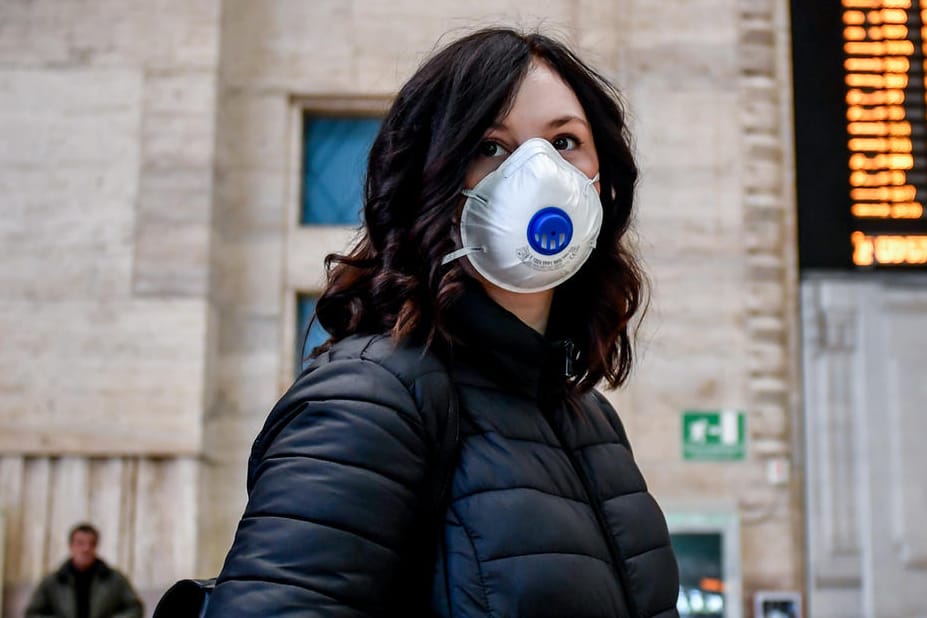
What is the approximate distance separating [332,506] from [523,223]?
0.49 metres

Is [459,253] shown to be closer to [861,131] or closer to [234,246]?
[234,246]

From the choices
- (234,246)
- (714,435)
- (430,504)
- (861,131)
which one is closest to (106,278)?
(234,246)

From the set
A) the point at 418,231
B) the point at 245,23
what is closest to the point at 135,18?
the point at 245,23

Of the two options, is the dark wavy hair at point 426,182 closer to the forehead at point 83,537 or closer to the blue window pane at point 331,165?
the forehead at point 83,537

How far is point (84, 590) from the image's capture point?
23.1 ft

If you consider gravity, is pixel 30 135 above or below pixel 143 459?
above

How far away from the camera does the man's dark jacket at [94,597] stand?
6.92m

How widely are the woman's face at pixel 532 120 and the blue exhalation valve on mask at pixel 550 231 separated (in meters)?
0.09

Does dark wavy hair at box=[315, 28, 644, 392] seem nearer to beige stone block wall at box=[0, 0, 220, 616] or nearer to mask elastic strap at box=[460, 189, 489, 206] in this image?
mask elastic strap at box=[460, 189, 489, 206]

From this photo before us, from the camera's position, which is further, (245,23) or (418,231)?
(245,23)

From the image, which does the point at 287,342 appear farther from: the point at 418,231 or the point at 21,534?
the point at 418,231

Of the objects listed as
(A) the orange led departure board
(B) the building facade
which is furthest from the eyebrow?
(A) the orange led departure board

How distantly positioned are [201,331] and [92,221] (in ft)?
3.80

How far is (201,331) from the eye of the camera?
821 centimetres
